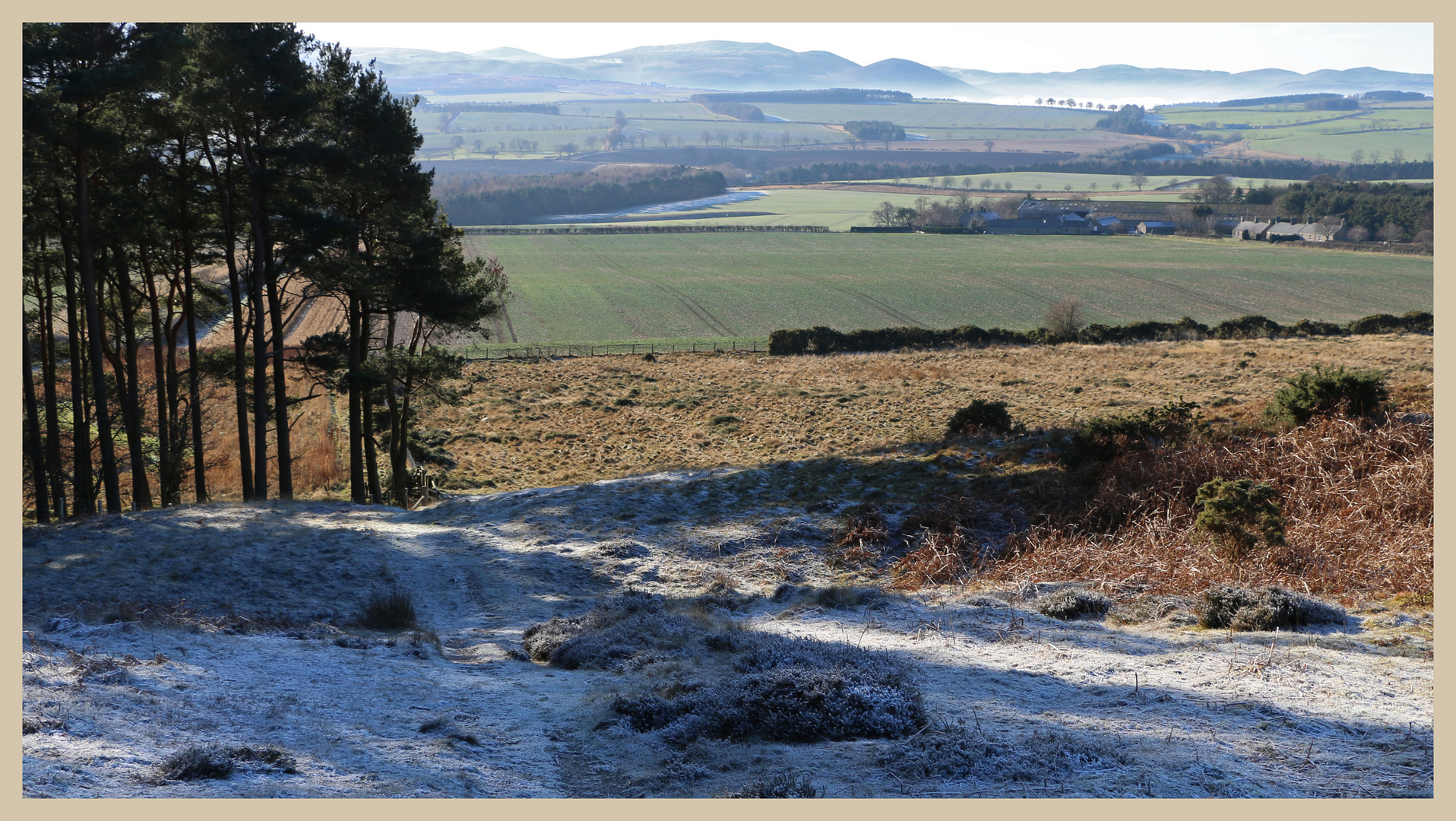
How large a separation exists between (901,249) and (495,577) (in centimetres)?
10203

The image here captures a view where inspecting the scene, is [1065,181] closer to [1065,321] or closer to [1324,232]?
[1324,232]

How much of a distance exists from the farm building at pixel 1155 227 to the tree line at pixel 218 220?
12581 centimetres

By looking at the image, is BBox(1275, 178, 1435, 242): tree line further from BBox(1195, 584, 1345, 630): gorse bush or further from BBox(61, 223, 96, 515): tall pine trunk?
BBox(61, 223, 96, 515): tall pine trunk

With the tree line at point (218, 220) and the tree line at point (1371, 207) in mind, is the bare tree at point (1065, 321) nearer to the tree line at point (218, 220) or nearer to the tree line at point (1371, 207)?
the tree line at point (218, 220)

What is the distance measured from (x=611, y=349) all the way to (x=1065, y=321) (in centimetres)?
3095

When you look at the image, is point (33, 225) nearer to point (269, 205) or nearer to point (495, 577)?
point (269, 205)

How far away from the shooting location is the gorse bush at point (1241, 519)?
12.3 metres

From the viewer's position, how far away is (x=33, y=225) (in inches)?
701

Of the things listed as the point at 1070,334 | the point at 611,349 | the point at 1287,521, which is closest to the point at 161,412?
the point at 1287,521

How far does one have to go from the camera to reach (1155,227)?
12656cm

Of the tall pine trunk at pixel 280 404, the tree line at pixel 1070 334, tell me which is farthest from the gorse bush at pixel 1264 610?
the tree line at pixel 1070 334

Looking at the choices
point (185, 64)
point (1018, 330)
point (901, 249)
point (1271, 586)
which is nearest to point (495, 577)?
point (1271, 586)

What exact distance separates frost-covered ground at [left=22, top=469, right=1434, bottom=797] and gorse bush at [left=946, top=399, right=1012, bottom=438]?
10.4 m

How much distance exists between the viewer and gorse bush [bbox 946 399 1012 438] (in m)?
23.1
